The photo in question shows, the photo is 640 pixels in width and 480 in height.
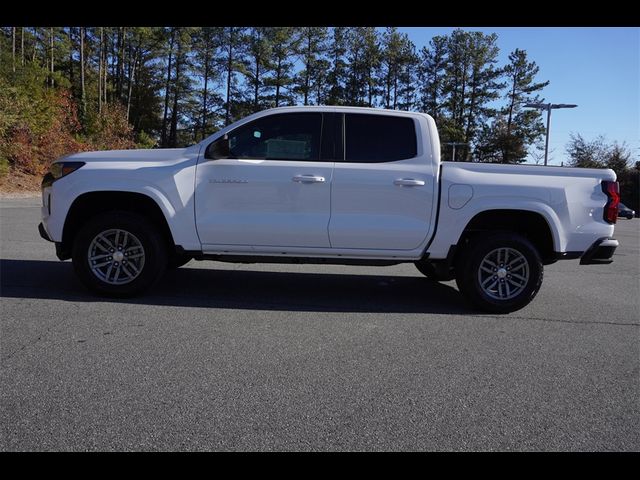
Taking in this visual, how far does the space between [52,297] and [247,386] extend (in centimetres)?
318

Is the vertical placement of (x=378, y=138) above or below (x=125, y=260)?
above

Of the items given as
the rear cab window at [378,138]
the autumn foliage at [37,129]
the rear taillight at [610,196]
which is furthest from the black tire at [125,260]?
the autumn foliage at [37,129]

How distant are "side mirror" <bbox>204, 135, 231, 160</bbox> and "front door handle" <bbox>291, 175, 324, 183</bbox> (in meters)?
0.76

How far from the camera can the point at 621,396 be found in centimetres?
370

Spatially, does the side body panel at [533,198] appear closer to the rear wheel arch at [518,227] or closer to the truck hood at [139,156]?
the rear wheel arch at [518,227]

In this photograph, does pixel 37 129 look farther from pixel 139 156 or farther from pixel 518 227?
pixel 518 227

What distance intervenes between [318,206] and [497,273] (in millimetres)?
2074

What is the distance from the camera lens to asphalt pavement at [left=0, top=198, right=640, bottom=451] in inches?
119

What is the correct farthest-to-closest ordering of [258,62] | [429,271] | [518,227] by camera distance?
1. [258,62]
2. [429,271]
3. [518,227]

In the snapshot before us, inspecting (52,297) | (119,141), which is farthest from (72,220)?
(119,141)

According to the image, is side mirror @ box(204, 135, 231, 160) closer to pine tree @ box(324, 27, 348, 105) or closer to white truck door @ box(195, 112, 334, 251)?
white truck door @ box(195, 112, 334, 251)

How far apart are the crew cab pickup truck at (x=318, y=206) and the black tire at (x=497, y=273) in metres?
0.01

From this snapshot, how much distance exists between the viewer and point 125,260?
5703mm

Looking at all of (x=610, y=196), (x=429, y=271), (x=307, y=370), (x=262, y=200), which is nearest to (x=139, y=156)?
(x=262, y=200)
